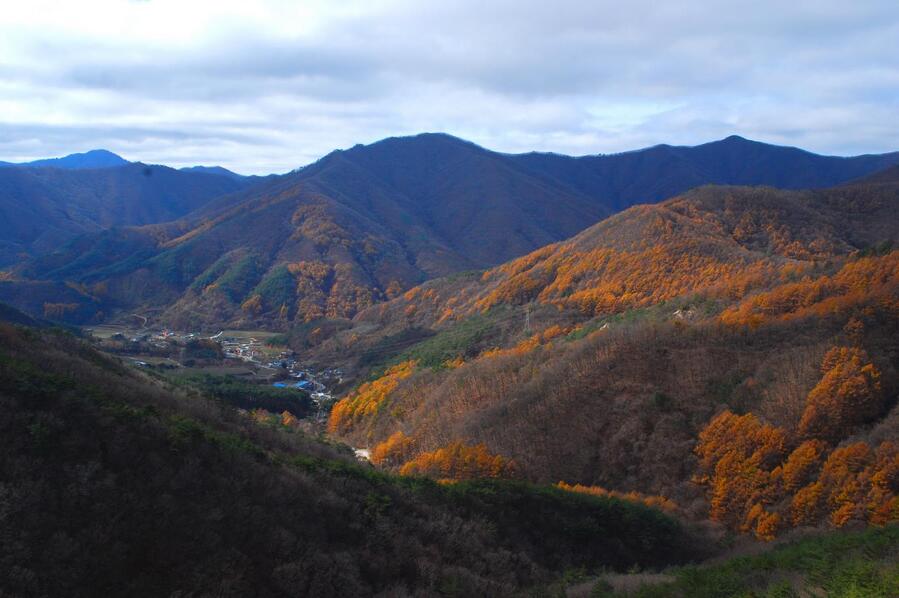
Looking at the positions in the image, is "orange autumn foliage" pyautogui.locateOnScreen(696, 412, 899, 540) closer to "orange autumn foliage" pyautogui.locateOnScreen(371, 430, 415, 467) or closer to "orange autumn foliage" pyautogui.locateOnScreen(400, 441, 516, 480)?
"orange autumn foliage" pyautogui.locateOnScreen(400, 441, 516, 480)

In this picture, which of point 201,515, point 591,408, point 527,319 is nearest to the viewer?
point 201,515

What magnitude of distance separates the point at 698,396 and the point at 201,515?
3935 centimetres

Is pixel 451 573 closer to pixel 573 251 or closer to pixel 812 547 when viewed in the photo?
pixel 812 547

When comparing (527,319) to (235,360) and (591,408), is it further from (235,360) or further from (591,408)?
(235,360)

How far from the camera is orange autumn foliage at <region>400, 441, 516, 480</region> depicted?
41531 mm

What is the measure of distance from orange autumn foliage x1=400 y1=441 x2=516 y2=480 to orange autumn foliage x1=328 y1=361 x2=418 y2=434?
24.6 m

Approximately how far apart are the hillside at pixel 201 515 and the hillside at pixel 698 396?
54.2 ft

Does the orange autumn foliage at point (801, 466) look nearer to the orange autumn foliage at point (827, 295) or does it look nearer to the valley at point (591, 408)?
the valley at point (591, 408)

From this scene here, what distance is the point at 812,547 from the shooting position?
21188 millimetres

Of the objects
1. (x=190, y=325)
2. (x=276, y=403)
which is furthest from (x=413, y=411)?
(x=190, y=325)

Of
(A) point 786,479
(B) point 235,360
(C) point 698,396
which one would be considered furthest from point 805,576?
(B) point 235,360

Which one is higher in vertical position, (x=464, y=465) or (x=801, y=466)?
(x=801, y=466)

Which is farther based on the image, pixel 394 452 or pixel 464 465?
pixel 394 452

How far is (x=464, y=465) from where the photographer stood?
139ft
